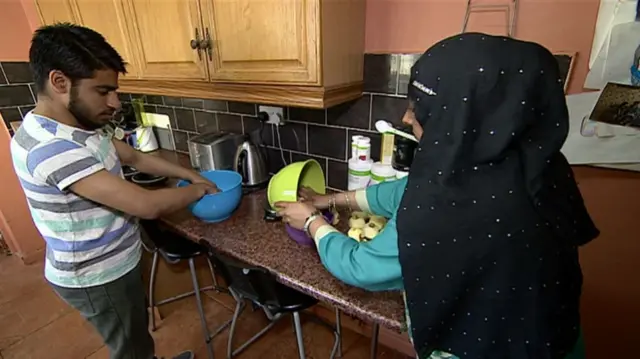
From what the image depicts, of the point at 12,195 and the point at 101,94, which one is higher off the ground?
the point at 101,94

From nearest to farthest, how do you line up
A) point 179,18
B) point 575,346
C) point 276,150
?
1. point 575,346
2. point 179,18
3. point 276,150

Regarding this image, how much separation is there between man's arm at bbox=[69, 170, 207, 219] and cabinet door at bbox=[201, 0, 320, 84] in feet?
1.54

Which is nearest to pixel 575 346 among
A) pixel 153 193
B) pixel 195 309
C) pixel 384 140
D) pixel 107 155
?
pixel 384 140

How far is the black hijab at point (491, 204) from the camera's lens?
540 mm

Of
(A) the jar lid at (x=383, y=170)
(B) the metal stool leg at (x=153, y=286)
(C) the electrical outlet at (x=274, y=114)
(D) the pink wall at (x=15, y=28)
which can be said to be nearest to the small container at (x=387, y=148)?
(A) the jar lid at (x=383, y=170)

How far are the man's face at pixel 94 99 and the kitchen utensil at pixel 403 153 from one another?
2.89 feet

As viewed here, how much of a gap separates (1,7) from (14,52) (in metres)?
0.25

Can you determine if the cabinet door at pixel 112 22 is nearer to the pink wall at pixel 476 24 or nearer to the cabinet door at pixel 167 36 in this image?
the cabinet door at pixel 167 36

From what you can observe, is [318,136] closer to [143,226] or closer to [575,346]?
[143,226]

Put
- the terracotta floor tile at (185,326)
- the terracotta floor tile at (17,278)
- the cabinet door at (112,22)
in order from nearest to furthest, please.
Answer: the cabinet door at (112,22) < the terracotta floor tile at (185,326) < the terracotta floor tile at (17,278)

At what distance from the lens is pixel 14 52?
205cm

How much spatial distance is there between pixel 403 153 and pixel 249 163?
0.68m

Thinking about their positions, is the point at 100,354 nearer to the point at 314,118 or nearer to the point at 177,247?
the point at 177,247

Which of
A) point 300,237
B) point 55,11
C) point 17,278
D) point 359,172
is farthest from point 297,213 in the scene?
point 17,278
